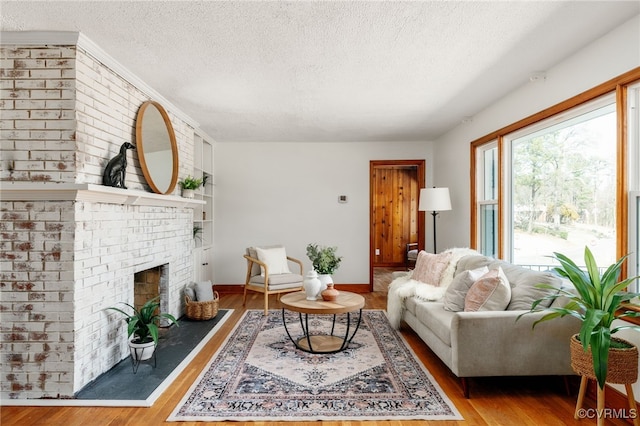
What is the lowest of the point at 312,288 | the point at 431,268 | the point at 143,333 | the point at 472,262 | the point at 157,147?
the point at 143,333

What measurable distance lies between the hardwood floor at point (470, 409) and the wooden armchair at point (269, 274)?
177cm

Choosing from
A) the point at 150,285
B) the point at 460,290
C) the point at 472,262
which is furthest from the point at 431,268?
the point at 150,285

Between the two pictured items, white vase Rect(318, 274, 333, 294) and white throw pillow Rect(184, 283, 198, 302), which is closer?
white vase Rect(318, 274, 333, 294)

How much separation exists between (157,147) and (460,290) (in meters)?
3.10

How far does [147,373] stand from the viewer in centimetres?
283

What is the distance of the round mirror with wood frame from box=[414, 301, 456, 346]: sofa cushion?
8.85 feet

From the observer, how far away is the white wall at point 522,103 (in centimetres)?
231

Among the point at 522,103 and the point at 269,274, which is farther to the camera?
the point at 269,274

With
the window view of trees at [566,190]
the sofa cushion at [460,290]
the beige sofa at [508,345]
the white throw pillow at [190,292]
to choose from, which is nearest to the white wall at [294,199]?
the white throw pillow at [190,292]

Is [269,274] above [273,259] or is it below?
below

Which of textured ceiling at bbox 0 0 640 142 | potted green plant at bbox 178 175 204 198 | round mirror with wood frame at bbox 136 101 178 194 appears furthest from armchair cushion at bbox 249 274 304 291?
textured ceiling at bbox 0 0 640 142

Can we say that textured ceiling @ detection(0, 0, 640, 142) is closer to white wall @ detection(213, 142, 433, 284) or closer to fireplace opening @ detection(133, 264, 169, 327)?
fireplace opening @ detection(133, 264, 169, 327)

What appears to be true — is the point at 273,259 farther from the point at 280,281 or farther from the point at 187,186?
the point at 187,186

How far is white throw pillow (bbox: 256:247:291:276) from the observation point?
492 centimetres
